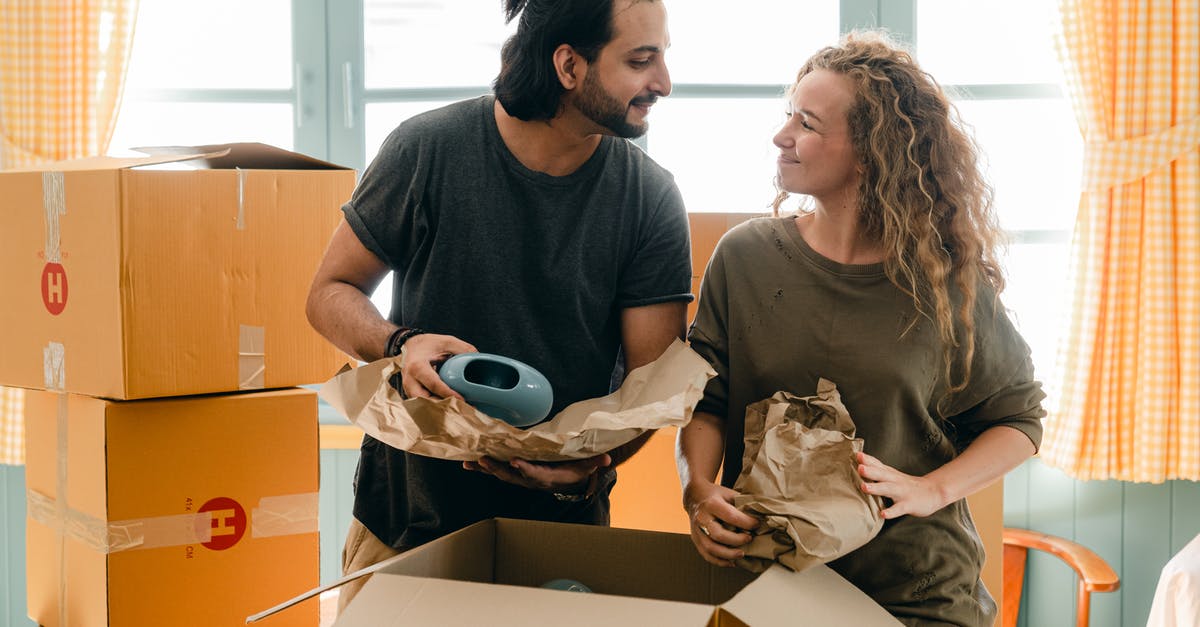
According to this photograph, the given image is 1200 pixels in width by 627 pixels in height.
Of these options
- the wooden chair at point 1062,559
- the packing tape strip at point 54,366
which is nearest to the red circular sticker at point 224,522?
the packing tape strip at point 54,366

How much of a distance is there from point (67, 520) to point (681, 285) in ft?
3.50

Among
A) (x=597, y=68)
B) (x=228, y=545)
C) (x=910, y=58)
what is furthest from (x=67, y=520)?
(x=910, y=58)

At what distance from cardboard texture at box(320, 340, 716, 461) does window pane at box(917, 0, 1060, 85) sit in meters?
2.10

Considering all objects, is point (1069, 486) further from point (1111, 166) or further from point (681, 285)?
point (681, 285)

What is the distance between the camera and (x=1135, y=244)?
2.56 m

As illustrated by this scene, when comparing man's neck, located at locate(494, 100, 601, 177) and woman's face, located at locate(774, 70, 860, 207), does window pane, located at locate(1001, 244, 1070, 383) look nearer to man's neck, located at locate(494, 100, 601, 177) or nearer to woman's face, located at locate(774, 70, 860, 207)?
woman's face, located at locate(774, 70, 860, 207)

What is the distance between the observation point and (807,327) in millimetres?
1290

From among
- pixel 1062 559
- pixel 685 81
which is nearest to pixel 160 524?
pixel 685 81

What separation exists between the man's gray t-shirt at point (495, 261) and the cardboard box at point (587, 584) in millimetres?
212

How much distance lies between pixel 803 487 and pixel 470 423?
1.10ft

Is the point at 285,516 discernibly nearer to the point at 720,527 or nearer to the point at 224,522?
the point at 224,522

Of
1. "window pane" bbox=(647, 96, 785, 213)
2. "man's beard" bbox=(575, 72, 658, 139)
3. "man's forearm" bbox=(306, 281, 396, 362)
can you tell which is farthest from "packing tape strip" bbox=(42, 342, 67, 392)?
"window pane" bbox=(647, 96, 785, 213)

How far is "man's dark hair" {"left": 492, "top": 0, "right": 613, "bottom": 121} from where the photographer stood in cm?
133

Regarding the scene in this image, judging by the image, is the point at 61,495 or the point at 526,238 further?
the point at 61,495
